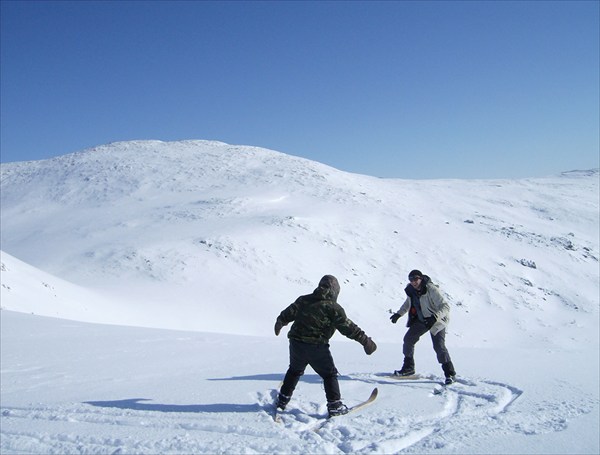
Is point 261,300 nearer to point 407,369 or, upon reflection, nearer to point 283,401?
point 407,369

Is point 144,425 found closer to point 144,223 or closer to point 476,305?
point 476,305

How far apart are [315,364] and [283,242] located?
22.9m

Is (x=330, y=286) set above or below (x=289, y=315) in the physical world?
above

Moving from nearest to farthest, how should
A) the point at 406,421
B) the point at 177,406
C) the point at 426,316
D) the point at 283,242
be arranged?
the point at 406,421 < the point at 177,406 < the point at 426,316 < the point at 283,242

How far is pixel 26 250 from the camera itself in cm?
2839

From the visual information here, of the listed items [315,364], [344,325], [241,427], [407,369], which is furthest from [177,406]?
[407,369]

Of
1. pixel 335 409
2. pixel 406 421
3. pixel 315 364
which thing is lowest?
pixel 406 421

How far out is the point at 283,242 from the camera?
28.0 meters

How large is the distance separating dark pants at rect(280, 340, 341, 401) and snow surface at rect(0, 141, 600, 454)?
0.92 feet

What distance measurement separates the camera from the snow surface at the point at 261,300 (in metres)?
4.70

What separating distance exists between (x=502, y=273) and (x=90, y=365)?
25960mm

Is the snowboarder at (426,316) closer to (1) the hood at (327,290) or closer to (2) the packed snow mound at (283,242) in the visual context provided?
(1) the hood at (327,290)

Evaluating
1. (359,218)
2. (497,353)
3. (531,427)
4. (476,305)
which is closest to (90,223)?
(359,218)

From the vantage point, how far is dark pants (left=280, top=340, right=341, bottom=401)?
5086mm
